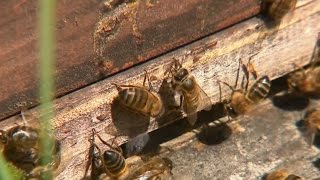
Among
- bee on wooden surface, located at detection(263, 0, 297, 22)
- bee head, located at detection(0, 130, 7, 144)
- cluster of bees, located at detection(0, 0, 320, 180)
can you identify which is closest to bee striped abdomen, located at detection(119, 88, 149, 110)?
cluster of bees, located at detection(0, 0, 320, 180)

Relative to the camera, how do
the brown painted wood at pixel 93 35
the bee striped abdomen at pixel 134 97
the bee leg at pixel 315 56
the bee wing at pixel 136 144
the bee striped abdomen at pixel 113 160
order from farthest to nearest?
the bee leg at pixel 315 56 → the bee wing at pixel 136 144 → the bee striped abdomen at pixel 113 160 → the bee striped abdomen at pixel 134 97 → the brown painted wood at pixel 93 35

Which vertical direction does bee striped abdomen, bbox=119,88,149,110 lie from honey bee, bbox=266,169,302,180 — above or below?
above

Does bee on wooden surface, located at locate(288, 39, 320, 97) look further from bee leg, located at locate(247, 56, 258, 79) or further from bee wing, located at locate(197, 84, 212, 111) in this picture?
bee wing, located at locate(197, 84, 212, 111)

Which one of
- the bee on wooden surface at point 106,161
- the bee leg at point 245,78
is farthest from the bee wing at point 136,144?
the bee leg at point 245,78

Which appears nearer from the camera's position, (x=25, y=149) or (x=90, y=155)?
(x=25, y=149)

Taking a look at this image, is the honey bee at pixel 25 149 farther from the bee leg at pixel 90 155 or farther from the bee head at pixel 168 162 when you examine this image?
the bee head at pixel 168 162

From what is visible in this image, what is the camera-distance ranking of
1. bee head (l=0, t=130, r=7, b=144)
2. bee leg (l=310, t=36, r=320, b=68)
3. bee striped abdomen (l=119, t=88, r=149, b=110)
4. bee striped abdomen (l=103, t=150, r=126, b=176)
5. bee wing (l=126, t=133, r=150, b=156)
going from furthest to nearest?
bee leg (l=310, t=36, r=320, b=68)
bee wing (l=126, t=133, r=150, b=156)
bee striped abdomen (l=103, t=150, r=126, b=176)
bee striped abdomen (l=119, t=88, r=149, b=110)
bee head (l=0, t=130, r=7, b=144)

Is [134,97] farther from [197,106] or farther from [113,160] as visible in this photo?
[197,106]

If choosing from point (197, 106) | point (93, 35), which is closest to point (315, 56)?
point (197, 106)
